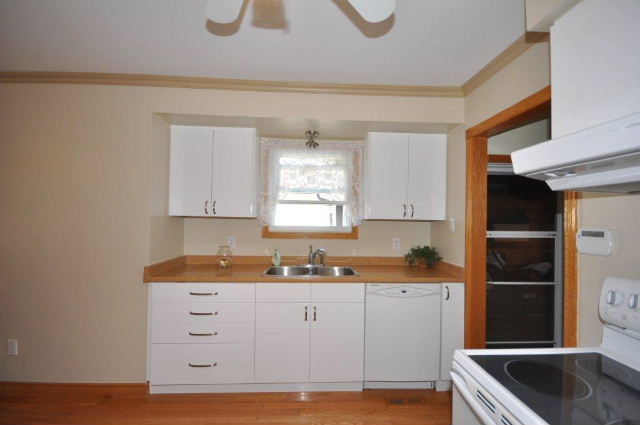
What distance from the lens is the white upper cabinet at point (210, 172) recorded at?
288cm

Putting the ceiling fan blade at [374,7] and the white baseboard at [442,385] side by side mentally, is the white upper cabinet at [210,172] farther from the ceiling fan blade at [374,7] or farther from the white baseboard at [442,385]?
the white baseboard at [442,385]

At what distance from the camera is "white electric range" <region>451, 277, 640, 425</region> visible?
0.96 meters

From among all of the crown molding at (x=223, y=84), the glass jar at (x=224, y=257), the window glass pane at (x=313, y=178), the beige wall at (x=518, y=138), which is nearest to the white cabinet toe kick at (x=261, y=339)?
the glass jar at (x=224, y=257)

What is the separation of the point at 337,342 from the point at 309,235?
3.56 ft

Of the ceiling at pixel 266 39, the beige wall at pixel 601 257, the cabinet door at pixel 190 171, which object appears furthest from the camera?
the cabinet door at pixel 190 171

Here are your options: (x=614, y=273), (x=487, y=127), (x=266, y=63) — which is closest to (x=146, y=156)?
(x=266, y=63)

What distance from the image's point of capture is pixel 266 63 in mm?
2334

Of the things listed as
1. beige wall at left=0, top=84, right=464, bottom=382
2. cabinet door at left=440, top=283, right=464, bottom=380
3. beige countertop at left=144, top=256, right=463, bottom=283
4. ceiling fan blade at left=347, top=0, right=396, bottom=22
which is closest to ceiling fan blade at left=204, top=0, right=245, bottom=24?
ceiling fan blade at left=347, top=0, right=396, bottom=22

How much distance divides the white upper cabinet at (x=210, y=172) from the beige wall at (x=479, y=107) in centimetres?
172

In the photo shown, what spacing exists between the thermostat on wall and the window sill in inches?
78.2

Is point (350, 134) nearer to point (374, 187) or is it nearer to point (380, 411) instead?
point (374, 187)

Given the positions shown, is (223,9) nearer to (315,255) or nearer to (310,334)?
(310,334)

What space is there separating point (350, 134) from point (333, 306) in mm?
1584

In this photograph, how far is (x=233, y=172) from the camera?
290 centimetres
